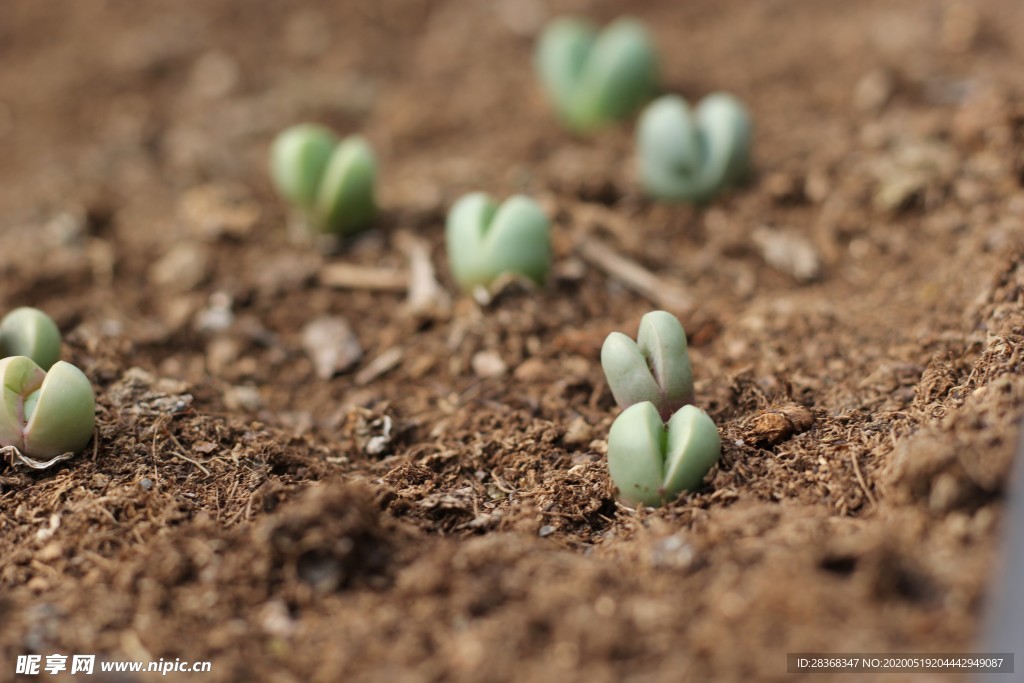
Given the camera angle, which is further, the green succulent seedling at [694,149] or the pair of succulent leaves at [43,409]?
the green succulent seedling at [694,149]

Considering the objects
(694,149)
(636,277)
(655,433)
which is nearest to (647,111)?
(694,149)

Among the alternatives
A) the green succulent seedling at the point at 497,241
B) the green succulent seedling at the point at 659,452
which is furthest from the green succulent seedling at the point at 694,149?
the green succulent seedling at the point at 659,452

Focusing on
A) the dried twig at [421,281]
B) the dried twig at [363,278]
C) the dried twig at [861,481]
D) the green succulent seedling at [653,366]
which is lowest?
the dried twig at [363,278]

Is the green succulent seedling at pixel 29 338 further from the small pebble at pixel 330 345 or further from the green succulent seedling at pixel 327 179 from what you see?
the green succulent seedling at pixel 327 179

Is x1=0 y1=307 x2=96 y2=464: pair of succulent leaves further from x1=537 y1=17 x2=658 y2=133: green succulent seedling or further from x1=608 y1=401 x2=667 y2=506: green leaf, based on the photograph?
x1=537 y1=17 x2=658 y2=133: green succulent seedling

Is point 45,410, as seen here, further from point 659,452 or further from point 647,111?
point 647,111

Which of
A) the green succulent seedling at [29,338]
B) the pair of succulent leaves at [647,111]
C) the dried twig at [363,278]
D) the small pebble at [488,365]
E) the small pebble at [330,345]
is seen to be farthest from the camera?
the pair of succulent leaves at [647,111]
